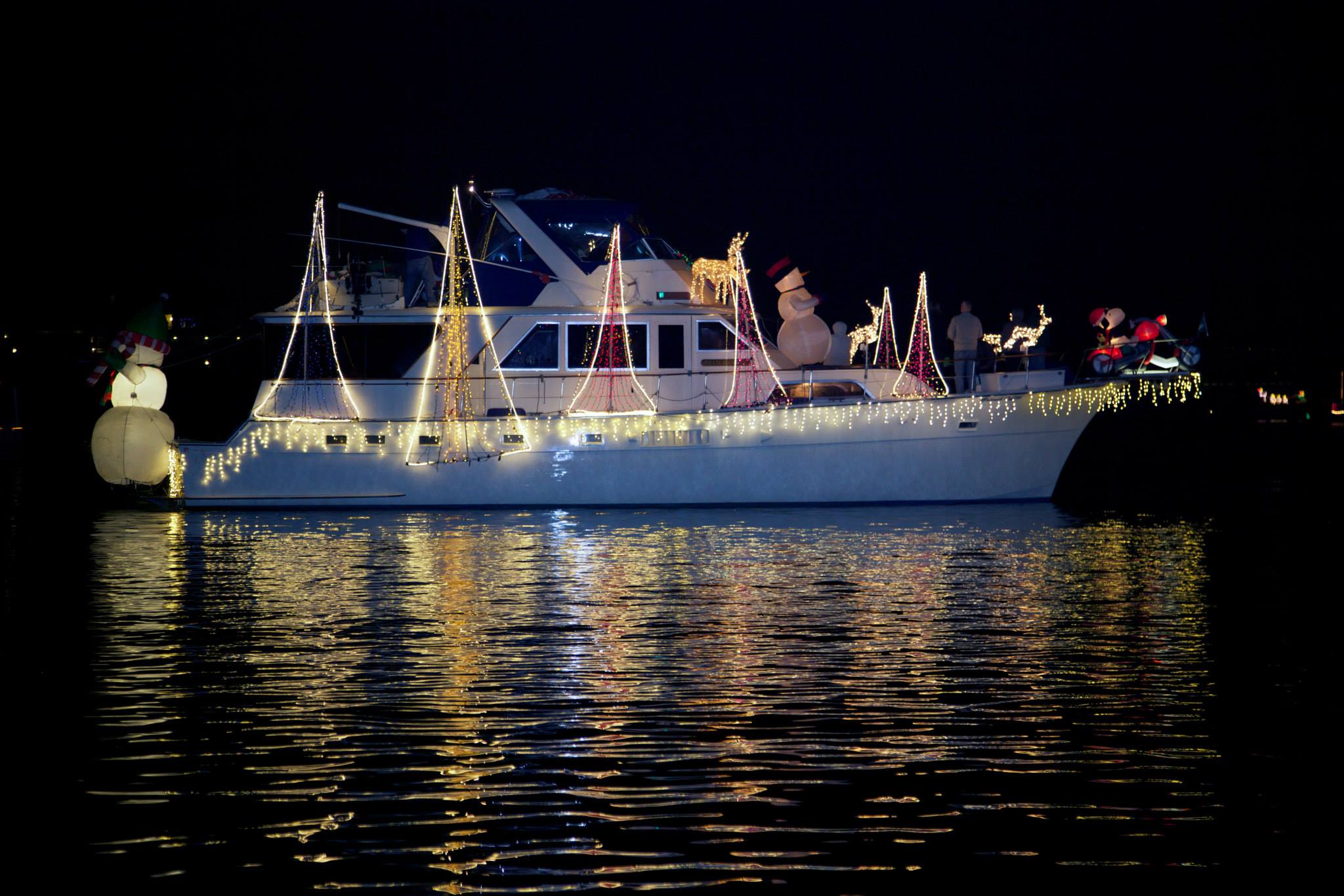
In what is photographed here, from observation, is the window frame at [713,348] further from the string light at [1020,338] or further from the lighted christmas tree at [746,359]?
the string light at [1020,338]

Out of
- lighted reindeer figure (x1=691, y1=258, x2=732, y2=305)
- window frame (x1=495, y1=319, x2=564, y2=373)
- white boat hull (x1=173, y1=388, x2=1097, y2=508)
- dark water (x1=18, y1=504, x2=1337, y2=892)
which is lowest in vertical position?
dark water (x1=18, y1=504, x2=1337, y2=892)

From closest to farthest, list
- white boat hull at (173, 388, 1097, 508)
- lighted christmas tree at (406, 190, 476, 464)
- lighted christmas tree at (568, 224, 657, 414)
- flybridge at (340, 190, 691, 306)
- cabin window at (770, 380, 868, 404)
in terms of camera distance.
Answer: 1. white boat hull at (173, 388, 1097, 508)
2. lighted christmas tree at (406, 190, 476, 464)
3. lighted christmas tree at (568, 224, 657, 414)
4. cabin window at (770, 380, 868, 404)
5. flybridge at (340, 190, 691, 306)

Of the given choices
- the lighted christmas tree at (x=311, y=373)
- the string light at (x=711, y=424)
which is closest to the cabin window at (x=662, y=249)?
the string light at (x=711, y=424)

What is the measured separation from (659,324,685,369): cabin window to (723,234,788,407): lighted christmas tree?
862mm

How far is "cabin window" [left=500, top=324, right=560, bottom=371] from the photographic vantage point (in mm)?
23375

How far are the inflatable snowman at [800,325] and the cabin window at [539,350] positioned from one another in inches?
148

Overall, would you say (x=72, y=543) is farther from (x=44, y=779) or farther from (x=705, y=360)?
(x=44, y=779)

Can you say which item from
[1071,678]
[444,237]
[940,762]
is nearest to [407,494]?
[444,237]

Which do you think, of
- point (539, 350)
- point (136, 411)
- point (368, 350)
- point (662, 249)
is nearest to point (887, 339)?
point (662, 249)

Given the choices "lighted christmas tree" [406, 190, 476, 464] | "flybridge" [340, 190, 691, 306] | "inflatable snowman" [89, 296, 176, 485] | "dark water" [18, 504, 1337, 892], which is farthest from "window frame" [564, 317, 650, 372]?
"inflatable snowman" [89, 296, 176, 485]

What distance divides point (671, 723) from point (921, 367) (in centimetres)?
1497

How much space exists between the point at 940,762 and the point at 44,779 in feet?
15.9

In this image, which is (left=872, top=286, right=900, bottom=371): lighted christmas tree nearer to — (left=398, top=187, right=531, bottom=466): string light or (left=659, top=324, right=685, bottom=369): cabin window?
(left=659, top=324, right=685, bottom=369): cabin window

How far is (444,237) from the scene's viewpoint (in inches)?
932
